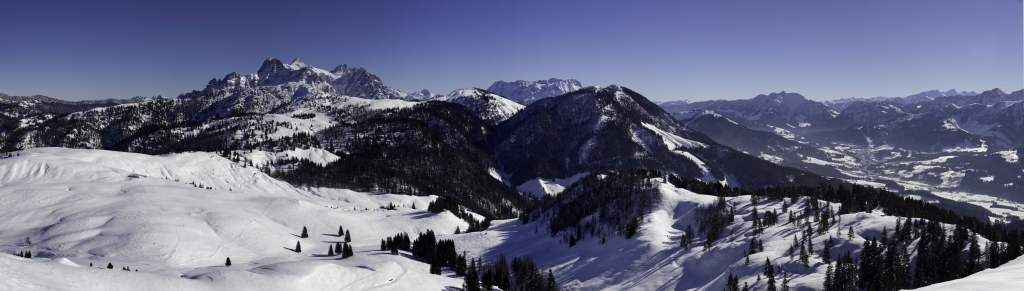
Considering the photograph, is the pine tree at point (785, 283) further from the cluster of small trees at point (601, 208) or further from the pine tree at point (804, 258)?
the cluster of small trees at point (601, 208)

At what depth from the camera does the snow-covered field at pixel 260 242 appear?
2800 inches

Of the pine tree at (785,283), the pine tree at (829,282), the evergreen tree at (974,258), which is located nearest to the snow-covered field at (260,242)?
the pine tree at (785,283)

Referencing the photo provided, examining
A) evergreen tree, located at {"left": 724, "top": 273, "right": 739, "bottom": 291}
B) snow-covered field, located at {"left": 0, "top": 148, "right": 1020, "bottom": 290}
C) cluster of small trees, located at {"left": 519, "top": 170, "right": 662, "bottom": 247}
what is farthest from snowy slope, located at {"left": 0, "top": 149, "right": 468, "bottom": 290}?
evergreen tree, located at {"left": 724, "top": 273, "right": 739, "bottom": 291}

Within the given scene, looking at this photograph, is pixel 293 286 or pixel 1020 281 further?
pixel 293 286

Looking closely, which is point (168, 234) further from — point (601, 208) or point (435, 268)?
point (601, 208)

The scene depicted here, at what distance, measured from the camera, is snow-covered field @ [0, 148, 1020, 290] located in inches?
2800

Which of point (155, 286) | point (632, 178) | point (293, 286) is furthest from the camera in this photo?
point (632, 178)

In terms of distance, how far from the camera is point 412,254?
12012 centimetres

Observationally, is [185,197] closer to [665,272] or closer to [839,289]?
[665,272]

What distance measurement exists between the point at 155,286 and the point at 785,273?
101 meters

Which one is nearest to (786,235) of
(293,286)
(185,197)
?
(293,286)

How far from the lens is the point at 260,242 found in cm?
10781

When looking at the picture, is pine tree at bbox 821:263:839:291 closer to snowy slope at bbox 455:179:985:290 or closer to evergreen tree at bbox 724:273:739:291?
snowy slope at bbox 455:179:985:290

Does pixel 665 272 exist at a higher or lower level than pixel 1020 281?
lower
